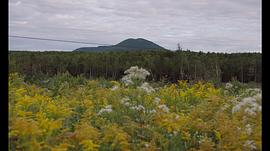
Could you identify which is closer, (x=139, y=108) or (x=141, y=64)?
(x=139, y=108)

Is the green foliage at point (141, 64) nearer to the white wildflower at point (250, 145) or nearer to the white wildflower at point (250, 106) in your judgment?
the white wildflower at point (250, 106)

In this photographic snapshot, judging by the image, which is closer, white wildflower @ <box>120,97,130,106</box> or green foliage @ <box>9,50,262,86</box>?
white wildflower @ <box>120,97,130,106</box>

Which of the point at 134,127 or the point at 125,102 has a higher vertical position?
the point at 125,102

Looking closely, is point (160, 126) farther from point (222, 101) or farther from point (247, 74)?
point (247, 74)

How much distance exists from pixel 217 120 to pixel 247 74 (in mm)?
11467

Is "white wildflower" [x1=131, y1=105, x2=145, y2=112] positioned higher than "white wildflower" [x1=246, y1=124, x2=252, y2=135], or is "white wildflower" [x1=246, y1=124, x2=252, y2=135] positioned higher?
"white wildflower" [x1=131, y1=105, x2=145, y2=112]

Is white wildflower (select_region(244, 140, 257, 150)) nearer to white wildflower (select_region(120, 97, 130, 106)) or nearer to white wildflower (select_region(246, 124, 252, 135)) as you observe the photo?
white wildflower (select_region(246, 124, 252, 135))

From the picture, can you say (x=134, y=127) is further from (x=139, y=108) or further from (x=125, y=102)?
(x=125, y=102)

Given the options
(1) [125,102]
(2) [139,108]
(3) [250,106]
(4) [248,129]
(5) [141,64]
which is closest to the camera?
(4) [248,129]

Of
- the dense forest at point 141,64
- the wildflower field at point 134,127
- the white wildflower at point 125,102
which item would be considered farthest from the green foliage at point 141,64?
the wildflower field at point 134,127

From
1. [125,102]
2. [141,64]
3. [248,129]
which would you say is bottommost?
[248,129]

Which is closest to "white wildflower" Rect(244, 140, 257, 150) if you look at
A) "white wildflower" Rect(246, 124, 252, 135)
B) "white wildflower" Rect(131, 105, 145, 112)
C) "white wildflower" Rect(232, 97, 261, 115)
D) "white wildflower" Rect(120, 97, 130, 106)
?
"white wildflower" Rect(246, 124, 252, 135)

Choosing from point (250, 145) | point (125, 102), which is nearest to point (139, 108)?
point (125, 102)

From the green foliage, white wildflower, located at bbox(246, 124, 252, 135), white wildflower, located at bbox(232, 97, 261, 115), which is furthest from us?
the green foliage
